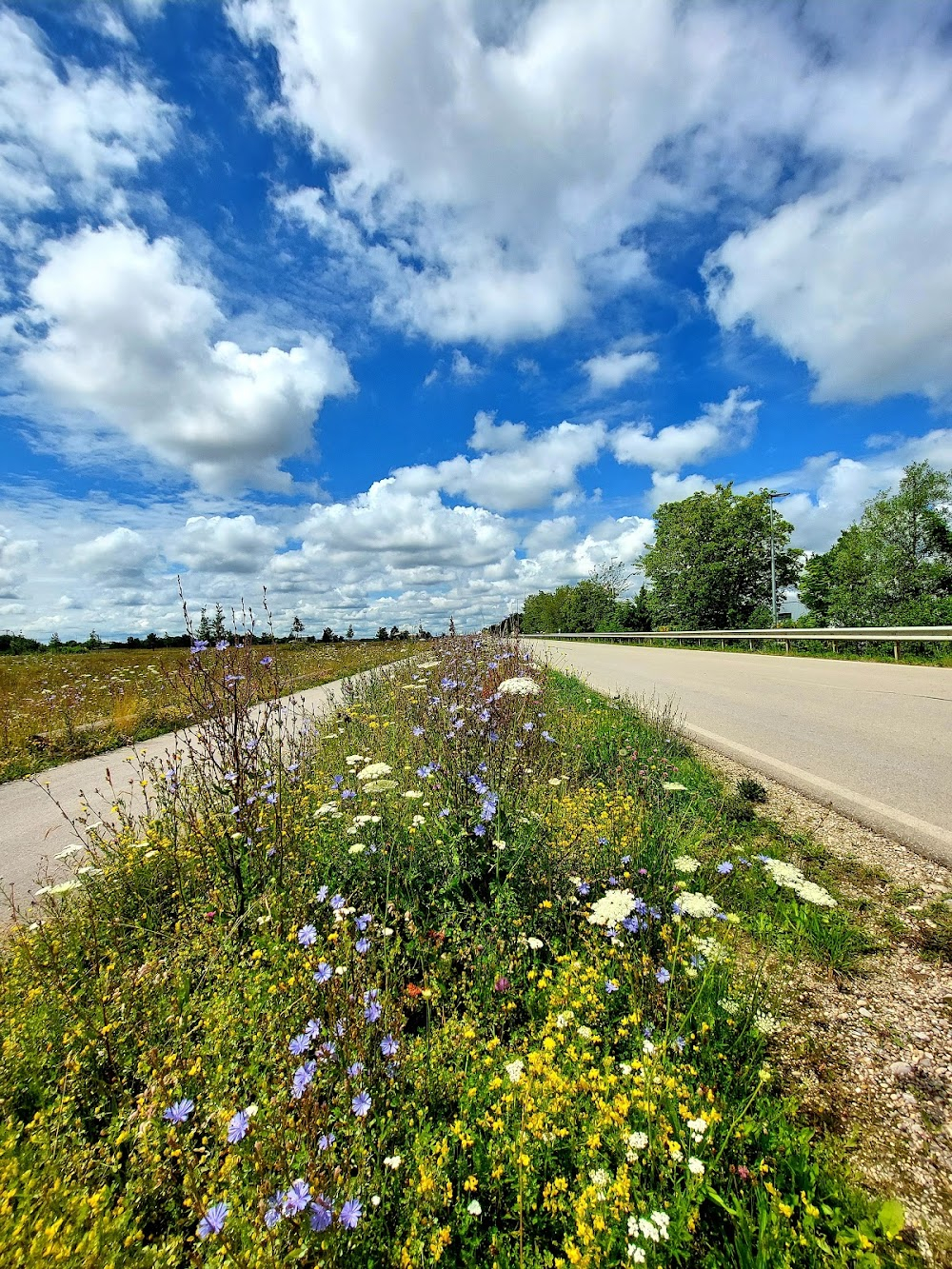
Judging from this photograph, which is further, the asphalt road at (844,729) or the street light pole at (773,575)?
the street light pole at (773,575)

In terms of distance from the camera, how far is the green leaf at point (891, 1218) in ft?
4.84

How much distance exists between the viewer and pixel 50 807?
5.45m

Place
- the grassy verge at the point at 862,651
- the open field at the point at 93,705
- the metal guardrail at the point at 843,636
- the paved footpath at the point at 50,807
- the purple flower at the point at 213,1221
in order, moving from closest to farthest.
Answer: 1. the purple flower at the point at 213,1221
2. the paved footpath at the point at 50,807
3. the open field at the point at 93,705
4. the metal guardrail at the point at 843,636
5. the grassy verge at the point at 862,651

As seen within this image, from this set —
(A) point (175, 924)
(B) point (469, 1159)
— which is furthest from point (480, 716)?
(B) point (469, 1159)

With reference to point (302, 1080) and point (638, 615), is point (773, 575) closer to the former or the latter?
point (638, 615)

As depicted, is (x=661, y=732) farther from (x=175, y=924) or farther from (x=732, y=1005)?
(x=175, y=924)

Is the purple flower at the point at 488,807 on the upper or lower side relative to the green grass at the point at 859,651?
upper

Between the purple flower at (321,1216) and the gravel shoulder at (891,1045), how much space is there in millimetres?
1631

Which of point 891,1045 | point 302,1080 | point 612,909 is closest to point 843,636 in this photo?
point 891,1045

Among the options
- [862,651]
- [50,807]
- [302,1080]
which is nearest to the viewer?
[302,1080]

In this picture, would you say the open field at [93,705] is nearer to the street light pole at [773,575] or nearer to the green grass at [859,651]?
the green grass at [859,651]

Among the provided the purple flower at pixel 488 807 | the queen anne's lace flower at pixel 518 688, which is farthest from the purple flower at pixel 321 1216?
the queen anne's lace flower at pixel 518 688

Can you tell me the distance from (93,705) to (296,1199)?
12.0m

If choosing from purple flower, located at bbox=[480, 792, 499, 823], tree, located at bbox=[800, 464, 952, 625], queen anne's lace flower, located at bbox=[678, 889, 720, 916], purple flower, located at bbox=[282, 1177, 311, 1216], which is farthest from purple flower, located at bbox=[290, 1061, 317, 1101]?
tree, located at bbox=[800, 464, 952, 625]
